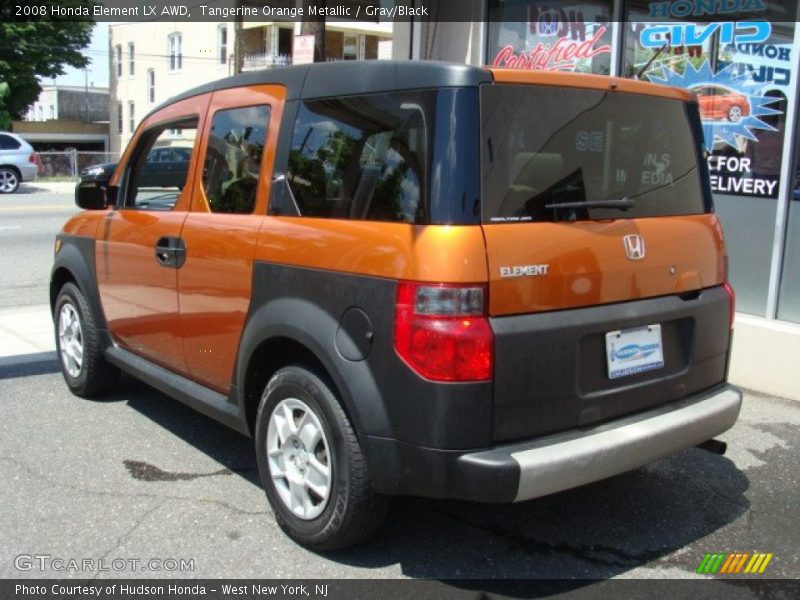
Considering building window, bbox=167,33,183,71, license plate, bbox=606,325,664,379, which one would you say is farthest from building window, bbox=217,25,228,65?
license plate, bbox=606,325,664,379

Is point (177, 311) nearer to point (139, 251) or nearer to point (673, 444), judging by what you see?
point (139, 251)

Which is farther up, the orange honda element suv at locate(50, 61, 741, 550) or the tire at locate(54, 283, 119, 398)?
the orange honda element suv at locate(50, 61, 741, 550)

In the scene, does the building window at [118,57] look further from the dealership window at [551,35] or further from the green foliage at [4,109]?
the dealership window at [551,35]

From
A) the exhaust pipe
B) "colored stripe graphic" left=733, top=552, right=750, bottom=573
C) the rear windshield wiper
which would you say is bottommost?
"colored stripe graphic" left=733, top=552, right=750, bottom=573

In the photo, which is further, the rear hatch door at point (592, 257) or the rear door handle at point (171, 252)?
the rear door handle at point (171, 252)

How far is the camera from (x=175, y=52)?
4122 centimetres

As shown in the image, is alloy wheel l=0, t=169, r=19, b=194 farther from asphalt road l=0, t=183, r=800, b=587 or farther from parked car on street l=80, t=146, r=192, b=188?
parked car on street l=80, t=146, r=192, b=188

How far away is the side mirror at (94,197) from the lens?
16.6 ft

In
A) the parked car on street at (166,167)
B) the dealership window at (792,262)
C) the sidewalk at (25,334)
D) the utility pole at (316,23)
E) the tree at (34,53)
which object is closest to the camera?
the parked car on street at (166,167)

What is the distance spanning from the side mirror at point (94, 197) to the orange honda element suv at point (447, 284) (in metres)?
1.20

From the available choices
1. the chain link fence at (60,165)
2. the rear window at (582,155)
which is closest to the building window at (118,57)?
the chain link fence at (60,165)

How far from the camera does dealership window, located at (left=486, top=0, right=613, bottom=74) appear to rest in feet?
24.8

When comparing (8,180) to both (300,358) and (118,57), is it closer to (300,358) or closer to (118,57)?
(300,358)

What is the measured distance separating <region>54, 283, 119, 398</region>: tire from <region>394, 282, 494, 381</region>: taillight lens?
2.94 m
